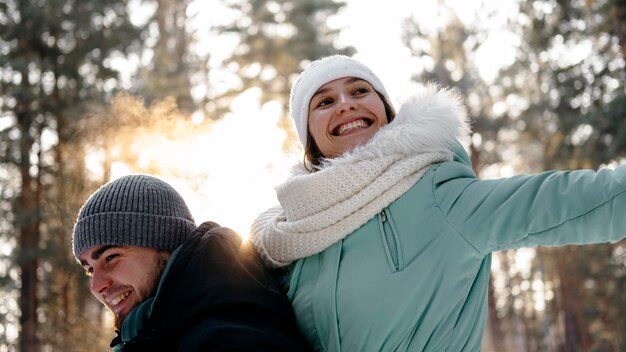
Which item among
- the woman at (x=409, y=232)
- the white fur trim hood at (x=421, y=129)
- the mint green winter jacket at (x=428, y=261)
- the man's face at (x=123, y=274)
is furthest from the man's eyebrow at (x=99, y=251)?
the white fur trim hood at (x=421, y=129)

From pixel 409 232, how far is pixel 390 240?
0.06 m

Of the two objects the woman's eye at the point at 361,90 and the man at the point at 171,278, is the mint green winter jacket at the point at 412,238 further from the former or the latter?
the woman's eye at the point at 361,90

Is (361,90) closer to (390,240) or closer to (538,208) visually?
(390,240)

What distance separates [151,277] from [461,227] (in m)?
1.03

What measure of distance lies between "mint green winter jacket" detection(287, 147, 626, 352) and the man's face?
48 centimetres

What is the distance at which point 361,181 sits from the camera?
2.14m

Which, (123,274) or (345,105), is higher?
(345,105)

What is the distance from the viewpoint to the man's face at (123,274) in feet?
7.27

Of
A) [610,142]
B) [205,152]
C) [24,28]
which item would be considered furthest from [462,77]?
[24,28]

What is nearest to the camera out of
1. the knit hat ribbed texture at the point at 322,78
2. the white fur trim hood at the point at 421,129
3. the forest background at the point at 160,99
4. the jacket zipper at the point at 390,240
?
the jacket zipper at the point at 390,240

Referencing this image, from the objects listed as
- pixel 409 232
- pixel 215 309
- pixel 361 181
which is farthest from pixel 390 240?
pixel 215 309

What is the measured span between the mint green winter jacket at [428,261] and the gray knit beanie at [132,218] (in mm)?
484

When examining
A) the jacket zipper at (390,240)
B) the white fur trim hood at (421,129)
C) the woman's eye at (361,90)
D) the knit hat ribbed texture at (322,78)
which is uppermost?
the knit hat ribbed texture at (322,78)

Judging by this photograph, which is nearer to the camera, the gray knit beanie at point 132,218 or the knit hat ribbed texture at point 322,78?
the gray knit beanie at point 132,218
